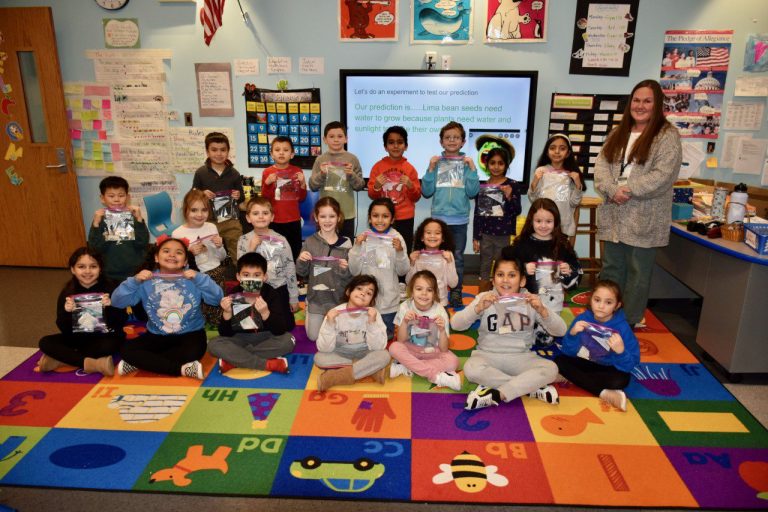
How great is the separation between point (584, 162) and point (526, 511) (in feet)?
12.3

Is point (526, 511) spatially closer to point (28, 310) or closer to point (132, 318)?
point (132, 318)

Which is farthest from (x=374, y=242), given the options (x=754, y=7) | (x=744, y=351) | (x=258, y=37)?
(x=754, y=7)

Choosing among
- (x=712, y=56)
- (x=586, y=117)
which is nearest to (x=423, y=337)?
(x=586, y=117)

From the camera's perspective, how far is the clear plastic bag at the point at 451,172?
160 inches

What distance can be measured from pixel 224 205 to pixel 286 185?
0.53 m

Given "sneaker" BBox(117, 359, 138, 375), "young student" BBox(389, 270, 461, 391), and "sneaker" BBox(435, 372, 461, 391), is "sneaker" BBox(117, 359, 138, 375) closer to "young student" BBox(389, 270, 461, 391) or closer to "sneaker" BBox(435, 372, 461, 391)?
"young student" BBox(389, 270, 461, 391)

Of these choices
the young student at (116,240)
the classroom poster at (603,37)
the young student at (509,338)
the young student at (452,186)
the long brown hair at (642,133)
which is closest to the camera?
the young student at (509,338)

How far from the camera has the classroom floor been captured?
2.13 m

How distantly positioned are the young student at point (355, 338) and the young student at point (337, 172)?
1.36 meters

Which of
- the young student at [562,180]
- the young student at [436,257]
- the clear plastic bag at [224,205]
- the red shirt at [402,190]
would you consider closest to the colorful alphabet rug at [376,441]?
the young student at [436,257]

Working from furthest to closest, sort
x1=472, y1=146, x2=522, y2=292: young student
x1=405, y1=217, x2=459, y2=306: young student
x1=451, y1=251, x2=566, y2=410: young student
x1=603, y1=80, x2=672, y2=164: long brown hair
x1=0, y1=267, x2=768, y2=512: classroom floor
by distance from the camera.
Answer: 1. x1=472, y1=146, x2=522, y2=292: young student
2. x1=405, y1=217, x2=459, y2=306: young student
3. x1=603, y1=80, x2=672, y2=164: long brown hair
4. x1=451, y1=251, x2=566, y2=410: young student
5. x1=0, y1=267, x2=768, y2=512: classroom floor

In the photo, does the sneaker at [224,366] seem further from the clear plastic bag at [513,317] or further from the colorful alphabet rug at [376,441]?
the clear plastic bag at [513,317]

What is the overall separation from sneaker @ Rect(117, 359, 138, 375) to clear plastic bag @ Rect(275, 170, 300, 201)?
1693 mm

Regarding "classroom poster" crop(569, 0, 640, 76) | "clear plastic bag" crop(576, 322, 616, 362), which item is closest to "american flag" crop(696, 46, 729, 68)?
"classroom poster" crop(569, 0, 640, 76)
